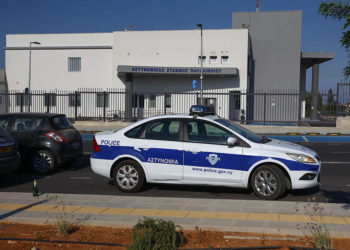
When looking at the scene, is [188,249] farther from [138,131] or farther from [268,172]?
[138,131]

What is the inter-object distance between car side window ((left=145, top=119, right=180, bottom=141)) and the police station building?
24.4m

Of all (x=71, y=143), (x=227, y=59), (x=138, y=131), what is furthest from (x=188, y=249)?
(x=227, y=59)

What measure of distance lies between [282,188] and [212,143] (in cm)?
154

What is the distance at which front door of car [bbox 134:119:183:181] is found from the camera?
7.92 metres

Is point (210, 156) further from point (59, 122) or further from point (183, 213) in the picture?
point (59, 122)

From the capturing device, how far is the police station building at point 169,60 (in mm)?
35656

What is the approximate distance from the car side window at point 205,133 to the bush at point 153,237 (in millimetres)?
3376

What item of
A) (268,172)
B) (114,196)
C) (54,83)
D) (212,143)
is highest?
(54,83)

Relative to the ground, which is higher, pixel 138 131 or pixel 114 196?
pixel 138 131

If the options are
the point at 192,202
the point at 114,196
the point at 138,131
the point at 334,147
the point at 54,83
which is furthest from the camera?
the point at 54,83

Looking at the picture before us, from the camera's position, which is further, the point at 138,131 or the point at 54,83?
the point at 54,83

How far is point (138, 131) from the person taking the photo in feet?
27.1

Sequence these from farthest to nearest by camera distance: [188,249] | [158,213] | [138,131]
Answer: [138,131] → [158,213] → [188,249]

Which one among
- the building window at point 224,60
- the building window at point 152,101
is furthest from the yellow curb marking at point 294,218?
the building window at point 224,60
